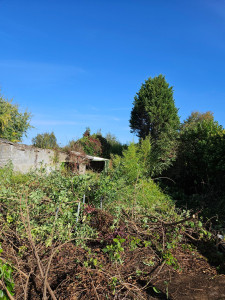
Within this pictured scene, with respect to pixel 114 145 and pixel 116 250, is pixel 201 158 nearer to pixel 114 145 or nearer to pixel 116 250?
pixel 116 250

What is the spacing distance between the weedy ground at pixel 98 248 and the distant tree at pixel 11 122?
15758mm

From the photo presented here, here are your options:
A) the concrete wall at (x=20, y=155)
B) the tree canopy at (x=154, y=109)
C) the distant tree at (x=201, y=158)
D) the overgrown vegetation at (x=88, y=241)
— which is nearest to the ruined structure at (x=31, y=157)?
the concrete wall at (x=20, y=155)

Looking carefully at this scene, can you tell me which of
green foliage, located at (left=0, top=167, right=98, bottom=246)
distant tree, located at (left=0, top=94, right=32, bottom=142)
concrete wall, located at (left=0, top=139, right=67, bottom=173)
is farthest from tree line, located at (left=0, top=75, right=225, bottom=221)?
concrete wall, located at (left=0, top=139, right=67, bottom=173)

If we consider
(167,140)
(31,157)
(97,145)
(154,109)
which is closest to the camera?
(31,157)

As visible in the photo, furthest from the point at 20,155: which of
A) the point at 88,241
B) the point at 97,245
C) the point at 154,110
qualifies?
the point at 154,110

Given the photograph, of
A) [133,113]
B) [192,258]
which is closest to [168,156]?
[133,113]

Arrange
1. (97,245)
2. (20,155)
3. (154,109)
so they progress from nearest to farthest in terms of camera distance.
A: (97,245)
(20,155)
(154,109)

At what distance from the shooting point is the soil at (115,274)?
296 centimetres

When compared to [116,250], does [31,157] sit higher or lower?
higher

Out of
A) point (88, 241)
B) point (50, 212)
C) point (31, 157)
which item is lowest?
point (88, 241)

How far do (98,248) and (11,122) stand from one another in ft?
64.3

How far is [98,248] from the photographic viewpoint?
4.11 meters

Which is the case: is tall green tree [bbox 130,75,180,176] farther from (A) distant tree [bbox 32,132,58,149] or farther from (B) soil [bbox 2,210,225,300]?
(B) soil [bbox 2,210,225,300]

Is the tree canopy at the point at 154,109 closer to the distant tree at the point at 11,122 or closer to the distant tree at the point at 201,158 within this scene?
the distant tree at the point at 201,158
